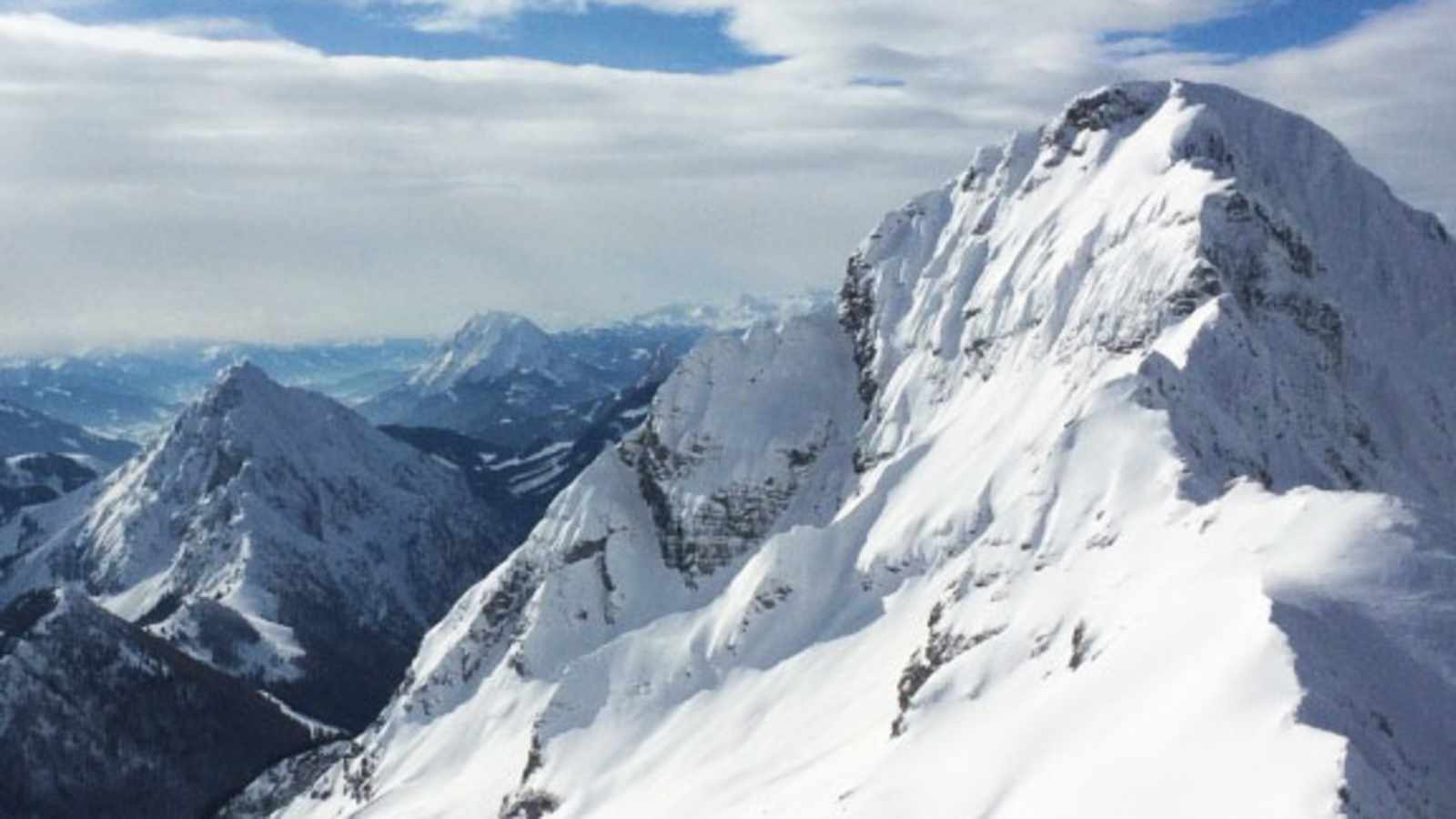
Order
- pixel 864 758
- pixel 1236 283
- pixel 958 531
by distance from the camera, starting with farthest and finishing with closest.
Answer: pixel 1236 283
pixel 958 531
pixel 864 758

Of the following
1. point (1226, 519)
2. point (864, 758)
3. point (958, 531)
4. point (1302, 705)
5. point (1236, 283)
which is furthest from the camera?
point (1236, 283)

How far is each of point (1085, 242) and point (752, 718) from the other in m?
69.8

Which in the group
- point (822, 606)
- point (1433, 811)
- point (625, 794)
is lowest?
point (625, 794)

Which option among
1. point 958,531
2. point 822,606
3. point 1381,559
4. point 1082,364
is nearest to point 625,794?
point 822,606

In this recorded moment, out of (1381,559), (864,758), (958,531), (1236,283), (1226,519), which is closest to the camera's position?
(1381,559)

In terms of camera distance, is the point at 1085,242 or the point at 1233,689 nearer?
the point at 1233,689

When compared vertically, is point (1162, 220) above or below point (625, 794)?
above

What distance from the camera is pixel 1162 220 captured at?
183m

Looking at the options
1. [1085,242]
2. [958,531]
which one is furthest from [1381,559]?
[1085,242]

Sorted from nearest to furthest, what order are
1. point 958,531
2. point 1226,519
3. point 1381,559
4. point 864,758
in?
1. point 1381,559
2. point 1226,519
3. point 864,758
4. point 958,531

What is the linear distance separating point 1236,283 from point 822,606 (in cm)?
6020

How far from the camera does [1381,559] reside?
98.4 metres

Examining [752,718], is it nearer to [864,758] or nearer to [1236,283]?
[864,758]

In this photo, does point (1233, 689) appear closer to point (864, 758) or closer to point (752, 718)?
point (864, 758)
